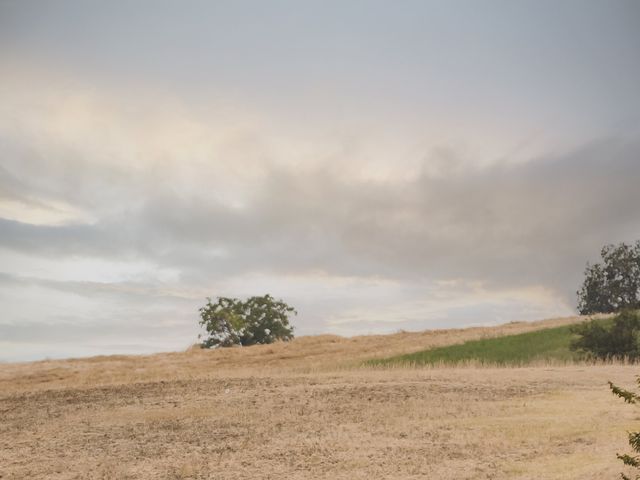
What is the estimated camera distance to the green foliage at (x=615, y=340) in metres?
32.5

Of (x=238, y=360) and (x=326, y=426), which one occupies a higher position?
(x=238, y=360)

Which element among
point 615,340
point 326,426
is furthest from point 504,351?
point 326,426

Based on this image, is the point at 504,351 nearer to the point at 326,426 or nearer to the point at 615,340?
the point at 615,340

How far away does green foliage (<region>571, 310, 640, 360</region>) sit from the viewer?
32.5 metres

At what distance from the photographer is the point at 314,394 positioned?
2170cm

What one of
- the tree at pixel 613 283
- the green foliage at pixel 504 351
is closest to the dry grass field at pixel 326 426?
the green foliage at pixel 504 351

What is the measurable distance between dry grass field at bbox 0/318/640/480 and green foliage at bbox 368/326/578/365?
640cm

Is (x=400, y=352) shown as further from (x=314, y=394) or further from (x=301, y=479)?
(x=301, y=479)

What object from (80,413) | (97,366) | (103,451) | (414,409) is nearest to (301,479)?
(103,451)

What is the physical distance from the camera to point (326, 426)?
1659 centimetres

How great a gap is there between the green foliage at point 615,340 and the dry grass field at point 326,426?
14.6ft

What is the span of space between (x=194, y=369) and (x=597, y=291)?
5346 centimetres

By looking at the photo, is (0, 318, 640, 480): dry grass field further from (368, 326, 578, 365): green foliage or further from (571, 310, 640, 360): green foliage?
(368, 326, 578, 365): green foliage

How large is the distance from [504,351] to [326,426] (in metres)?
22.5
